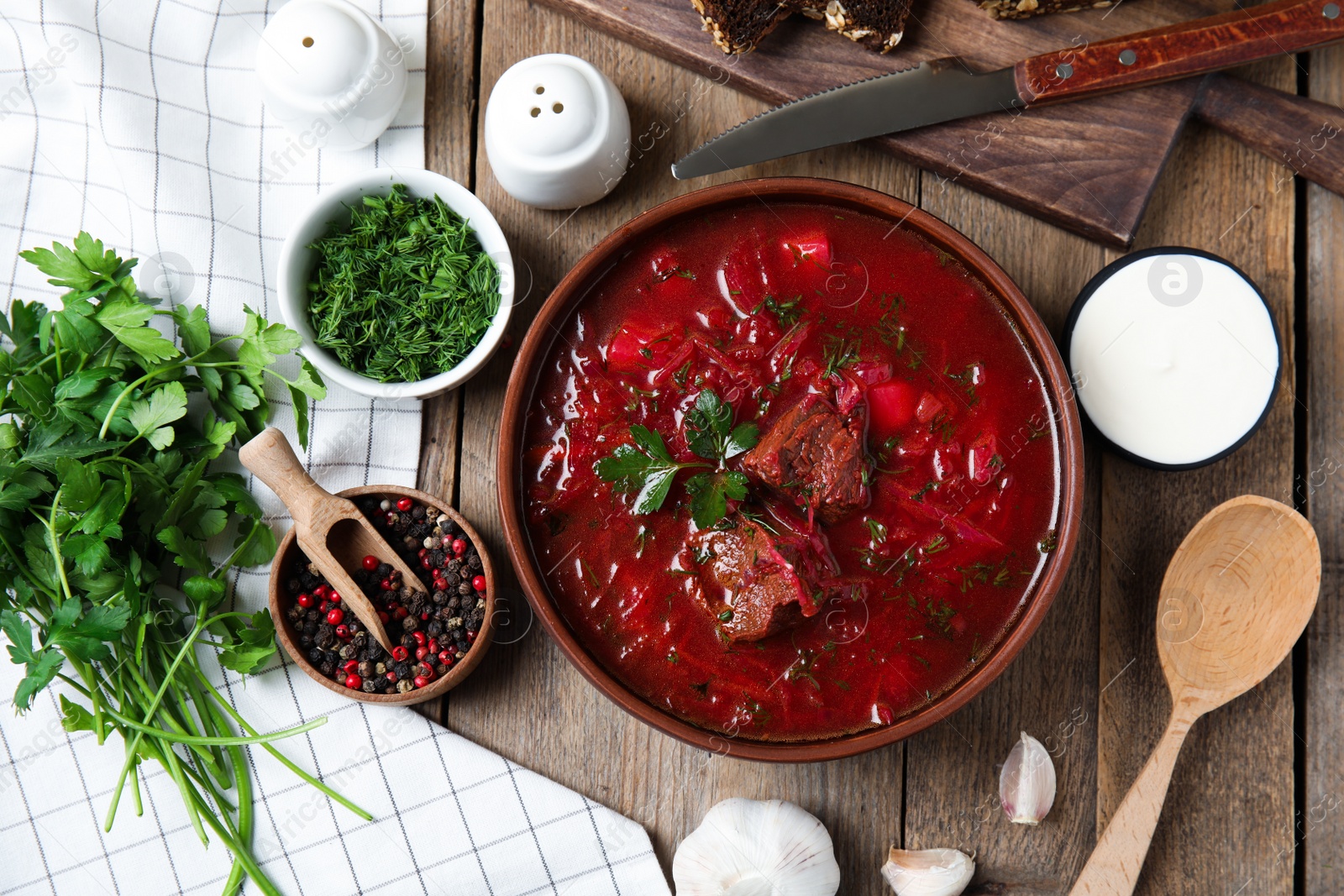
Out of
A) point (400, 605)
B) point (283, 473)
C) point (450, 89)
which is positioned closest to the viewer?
point (283, 473)

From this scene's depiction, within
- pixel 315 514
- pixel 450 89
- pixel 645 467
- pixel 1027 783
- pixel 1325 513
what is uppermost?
pixel 450 89

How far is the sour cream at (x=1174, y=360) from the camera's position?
2580 millimetres

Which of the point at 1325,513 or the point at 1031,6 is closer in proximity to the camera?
the point at 1031,6

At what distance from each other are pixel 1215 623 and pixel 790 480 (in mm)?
1370

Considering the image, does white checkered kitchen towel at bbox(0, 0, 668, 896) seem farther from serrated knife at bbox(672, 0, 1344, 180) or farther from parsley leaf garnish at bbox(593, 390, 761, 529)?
serrated knife at bbox(672, 0, 1344, 180)

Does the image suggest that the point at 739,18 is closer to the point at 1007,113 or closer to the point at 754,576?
the point at 1007,113

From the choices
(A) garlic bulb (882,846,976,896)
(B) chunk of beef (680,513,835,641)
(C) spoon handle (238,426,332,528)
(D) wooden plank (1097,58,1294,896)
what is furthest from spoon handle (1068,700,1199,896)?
(C) spoon handle (238,426,332,528)

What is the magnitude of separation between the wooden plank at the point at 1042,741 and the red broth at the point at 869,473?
0.50m

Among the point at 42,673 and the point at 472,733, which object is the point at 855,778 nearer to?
the point at 472,733

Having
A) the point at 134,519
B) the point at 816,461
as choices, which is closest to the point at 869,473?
the point at 816,461

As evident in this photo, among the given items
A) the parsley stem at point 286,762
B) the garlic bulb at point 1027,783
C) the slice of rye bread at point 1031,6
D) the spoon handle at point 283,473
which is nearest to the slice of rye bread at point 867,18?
the slice of rye bread at point 1031,6

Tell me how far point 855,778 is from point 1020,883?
1.84 ft

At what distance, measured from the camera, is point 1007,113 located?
2678 millimetres

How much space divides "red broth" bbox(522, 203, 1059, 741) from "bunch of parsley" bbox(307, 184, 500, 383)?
1.30 ft
